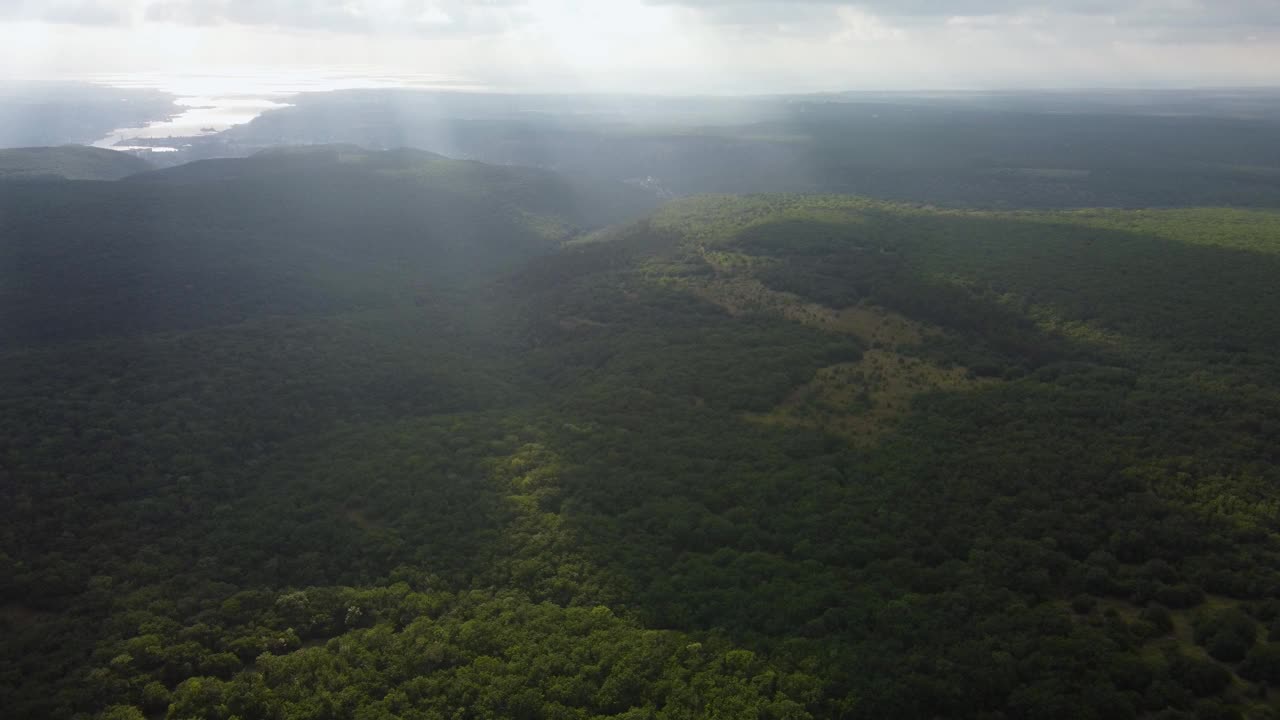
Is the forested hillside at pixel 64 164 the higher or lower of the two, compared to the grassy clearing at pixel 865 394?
higher

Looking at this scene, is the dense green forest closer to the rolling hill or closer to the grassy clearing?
the grassy clearing

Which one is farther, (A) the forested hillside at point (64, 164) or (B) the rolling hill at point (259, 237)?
(A) the forested hillside at point (64, 164)

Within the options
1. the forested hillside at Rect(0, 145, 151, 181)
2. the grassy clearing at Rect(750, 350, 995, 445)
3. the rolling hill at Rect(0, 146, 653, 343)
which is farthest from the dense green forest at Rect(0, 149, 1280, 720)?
the forested hillside at Rect(0, 145, 151, 181)

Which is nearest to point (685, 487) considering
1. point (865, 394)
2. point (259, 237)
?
point (865, 394)

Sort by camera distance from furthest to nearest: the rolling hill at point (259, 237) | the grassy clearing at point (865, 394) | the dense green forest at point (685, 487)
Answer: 1. the rolling hill at point (259, 237)
2. the grassy clearing at point (865, 394)
3. the dense green forest at point (685, 487)

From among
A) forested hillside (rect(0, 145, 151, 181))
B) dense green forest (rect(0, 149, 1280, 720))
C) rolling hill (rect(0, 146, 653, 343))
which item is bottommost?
dense green forest (rect(0, 149, 1280, 720))

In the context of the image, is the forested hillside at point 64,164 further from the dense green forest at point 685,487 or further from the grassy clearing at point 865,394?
the grassy clearing at point 865,394

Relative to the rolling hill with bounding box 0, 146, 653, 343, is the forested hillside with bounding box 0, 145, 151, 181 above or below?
→ above

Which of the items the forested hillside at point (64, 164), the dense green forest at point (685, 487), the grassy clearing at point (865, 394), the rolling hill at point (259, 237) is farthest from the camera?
the forested hillside at point (64, 164)

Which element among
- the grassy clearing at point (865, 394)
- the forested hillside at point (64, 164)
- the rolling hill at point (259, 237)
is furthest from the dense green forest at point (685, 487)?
the forested hillside at point (64, 164)
